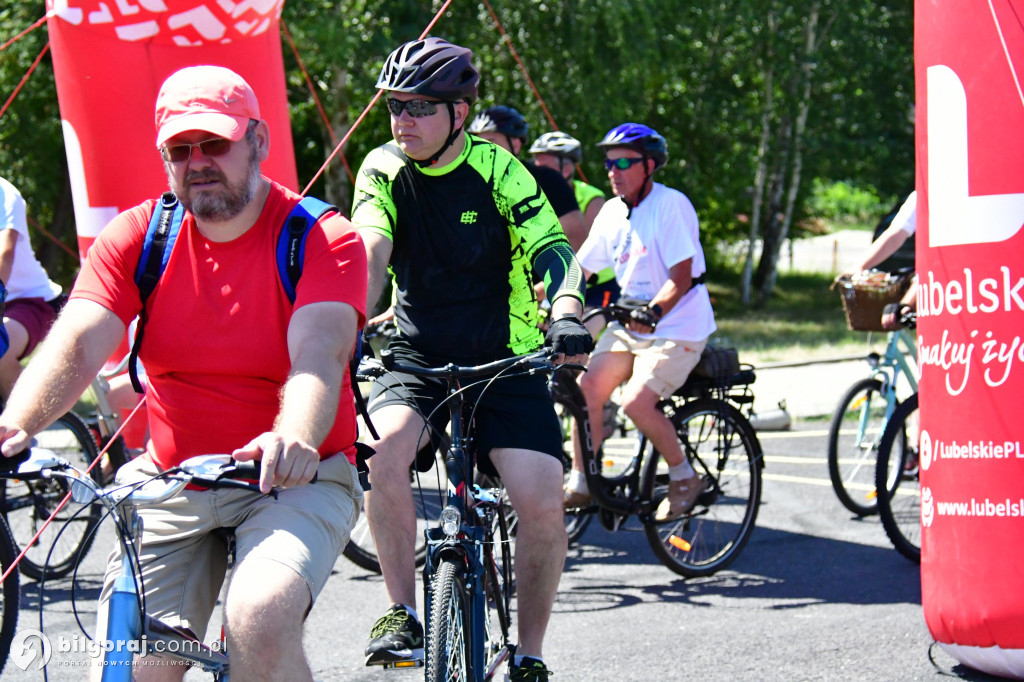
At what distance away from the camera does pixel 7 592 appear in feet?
14.7

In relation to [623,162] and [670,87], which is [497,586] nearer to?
[623,162]

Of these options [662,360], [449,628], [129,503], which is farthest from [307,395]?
[662,360]

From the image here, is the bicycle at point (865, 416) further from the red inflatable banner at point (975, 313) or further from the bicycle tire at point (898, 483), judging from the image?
the red inflatable banner at point (975, 313)

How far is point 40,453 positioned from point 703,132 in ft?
67.8

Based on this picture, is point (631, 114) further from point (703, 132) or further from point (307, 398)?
point (307, 398)

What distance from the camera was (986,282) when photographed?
14.3ft

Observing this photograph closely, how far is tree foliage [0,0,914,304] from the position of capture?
1716cm

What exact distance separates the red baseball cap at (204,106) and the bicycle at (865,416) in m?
4.78

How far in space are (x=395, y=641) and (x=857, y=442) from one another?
392cm

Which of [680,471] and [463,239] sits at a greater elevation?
[463,239]

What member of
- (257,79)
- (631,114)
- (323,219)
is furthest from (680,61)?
(323,219)

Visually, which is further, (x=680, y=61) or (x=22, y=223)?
(x=680, y=61)

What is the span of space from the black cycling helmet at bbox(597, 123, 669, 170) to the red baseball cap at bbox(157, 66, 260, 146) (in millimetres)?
3548

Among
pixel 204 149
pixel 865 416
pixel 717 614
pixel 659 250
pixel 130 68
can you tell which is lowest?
pixel 717 614
